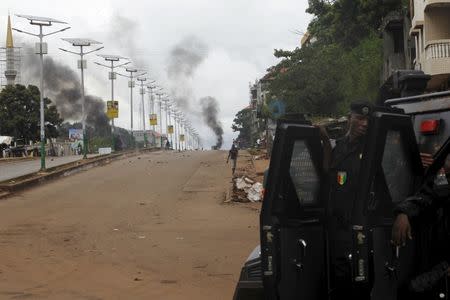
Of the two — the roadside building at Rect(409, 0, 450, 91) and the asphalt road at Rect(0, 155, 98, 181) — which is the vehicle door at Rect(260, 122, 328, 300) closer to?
the roadside building at Rect(409, 0, 450, 91)

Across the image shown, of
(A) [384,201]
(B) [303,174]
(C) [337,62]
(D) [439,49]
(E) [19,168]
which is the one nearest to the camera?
(A) [384,201]

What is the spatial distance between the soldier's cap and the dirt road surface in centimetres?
486

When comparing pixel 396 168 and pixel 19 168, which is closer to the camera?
pixel 396 168

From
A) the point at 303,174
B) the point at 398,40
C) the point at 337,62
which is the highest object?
the point at 398,40

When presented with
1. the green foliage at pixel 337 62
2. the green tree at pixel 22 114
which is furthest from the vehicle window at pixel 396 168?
the green tree at pixel 22 114

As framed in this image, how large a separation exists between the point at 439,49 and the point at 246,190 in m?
10.1

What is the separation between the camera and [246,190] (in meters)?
20.3

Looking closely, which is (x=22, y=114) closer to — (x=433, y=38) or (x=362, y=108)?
(x=433, y=38)

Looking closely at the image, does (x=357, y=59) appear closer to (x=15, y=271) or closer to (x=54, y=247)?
(x=54, y=247)

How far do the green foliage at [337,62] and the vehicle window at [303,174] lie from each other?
2730 cm

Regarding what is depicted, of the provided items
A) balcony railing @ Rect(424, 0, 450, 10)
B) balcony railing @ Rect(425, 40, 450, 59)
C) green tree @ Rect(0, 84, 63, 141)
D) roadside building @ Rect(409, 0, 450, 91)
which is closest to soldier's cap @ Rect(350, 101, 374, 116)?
roadside building @ Rect(409, 0, 450, 91)

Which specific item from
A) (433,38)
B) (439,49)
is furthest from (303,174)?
(433,38)

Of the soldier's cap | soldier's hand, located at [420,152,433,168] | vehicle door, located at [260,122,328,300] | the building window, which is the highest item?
the building window

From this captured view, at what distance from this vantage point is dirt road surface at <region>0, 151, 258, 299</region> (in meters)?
8.67
